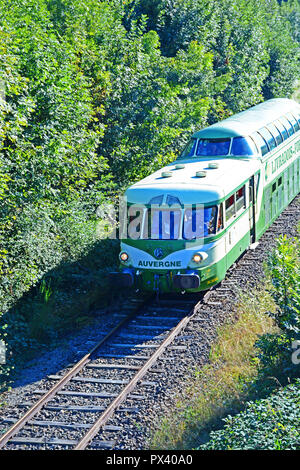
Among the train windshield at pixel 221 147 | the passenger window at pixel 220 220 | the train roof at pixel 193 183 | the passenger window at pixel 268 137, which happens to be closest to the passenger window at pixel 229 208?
the train roof at pixel 193 183

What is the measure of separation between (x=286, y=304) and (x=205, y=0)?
58.1ft

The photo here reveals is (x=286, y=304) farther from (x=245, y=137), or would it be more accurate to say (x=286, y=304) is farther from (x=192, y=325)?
(x=245, y=137)

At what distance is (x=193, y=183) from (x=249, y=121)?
567 centimetres

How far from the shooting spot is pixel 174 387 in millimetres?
10625

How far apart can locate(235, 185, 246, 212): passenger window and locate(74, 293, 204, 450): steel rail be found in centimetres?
245

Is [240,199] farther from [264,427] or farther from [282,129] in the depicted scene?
[264,427]

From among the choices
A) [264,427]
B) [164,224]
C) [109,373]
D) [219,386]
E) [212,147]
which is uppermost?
[212,147]

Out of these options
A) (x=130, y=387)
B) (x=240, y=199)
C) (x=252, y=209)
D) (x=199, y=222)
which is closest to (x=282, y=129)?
(x=252, y=209)

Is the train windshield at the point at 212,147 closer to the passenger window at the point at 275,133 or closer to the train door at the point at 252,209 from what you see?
the train door at the point at 252,209

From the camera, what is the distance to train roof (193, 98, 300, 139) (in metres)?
17.2

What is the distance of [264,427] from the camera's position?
8.60m

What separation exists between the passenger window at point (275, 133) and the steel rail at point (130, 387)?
724 centimetres

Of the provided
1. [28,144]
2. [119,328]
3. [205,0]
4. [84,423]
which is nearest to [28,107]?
[28,144]

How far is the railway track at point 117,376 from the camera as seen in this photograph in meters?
9.43
